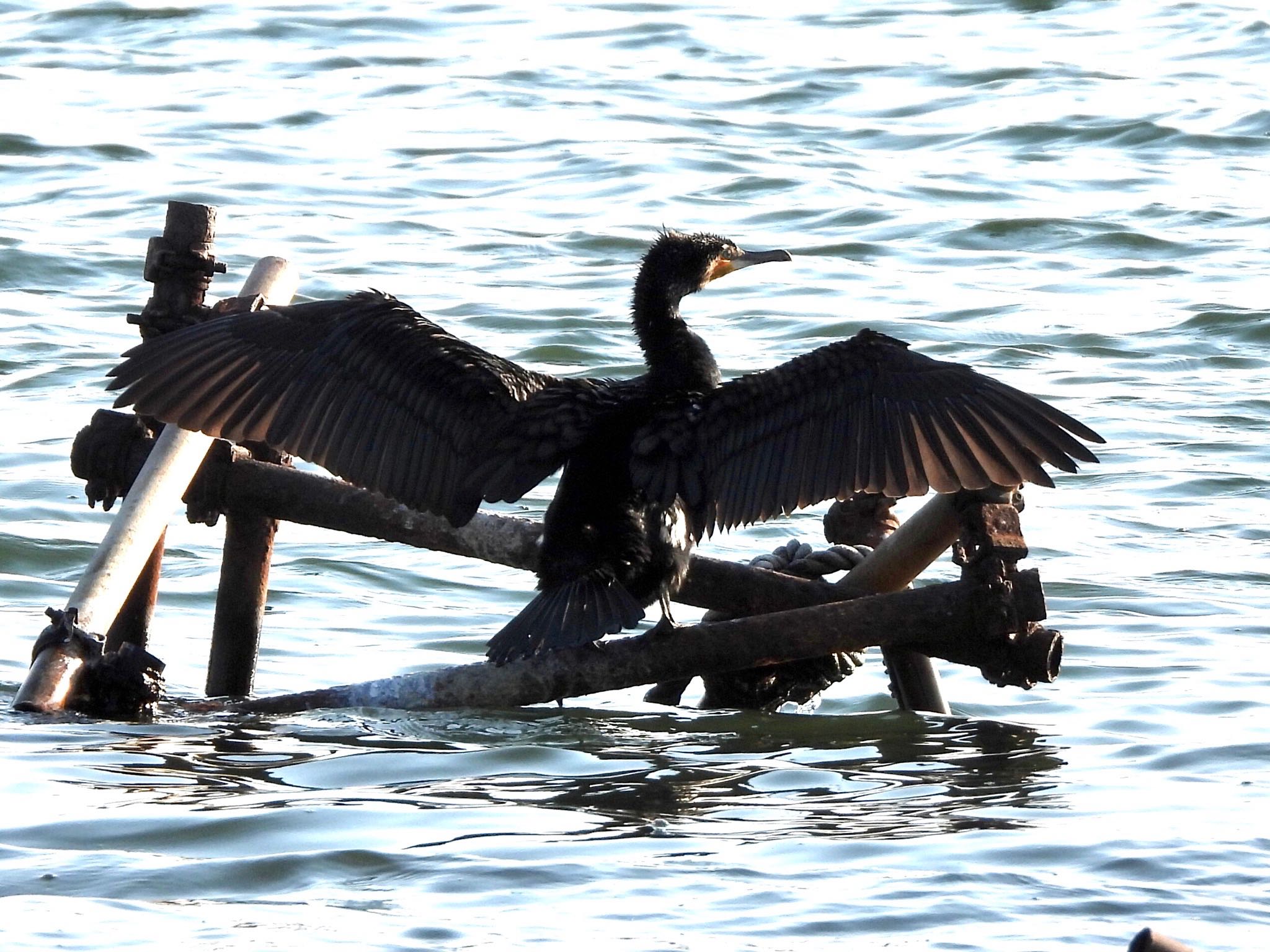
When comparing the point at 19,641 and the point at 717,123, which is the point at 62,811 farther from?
the point at 717,123

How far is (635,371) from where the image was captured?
9.38 meters

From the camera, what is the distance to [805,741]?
5.21m

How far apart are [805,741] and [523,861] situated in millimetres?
1296

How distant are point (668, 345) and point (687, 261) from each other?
340mm

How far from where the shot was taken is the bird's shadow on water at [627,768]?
4.46m

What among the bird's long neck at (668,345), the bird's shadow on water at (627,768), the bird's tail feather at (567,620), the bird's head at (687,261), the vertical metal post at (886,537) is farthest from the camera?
the bird's head at (687,261)

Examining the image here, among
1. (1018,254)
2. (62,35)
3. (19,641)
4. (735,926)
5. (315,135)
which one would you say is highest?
(62,35)

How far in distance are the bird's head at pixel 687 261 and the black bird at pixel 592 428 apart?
0.30m

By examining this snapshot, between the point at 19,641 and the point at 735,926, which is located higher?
the point at 19,641

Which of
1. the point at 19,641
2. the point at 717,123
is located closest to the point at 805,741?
the point at 19,641

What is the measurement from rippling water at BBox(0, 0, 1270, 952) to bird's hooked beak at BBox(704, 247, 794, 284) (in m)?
1.24

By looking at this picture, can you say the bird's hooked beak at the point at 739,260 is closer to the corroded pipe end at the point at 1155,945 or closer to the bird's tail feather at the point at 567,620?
the bird's tail feather at the point at 567,620

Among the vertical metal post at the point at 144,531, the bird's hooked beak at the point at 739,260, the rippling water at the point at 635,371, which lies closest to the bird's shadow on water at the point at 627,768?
the rippling water at the point at 635,371

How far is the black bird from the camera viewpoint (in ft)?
16.4
